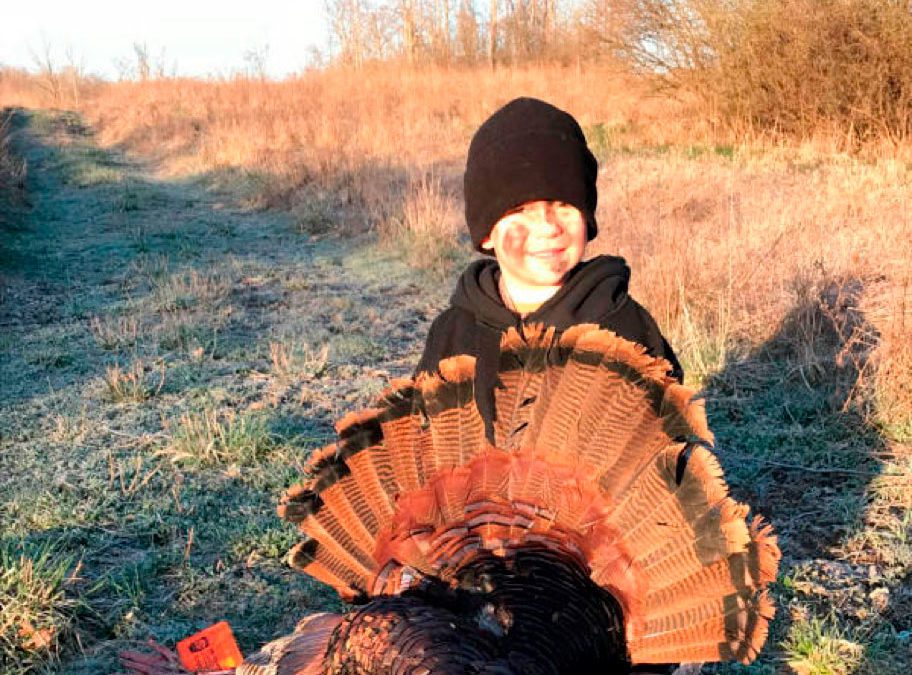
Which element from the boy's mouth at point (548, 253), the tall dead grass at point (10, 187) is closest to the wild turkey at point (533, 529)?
the boy's mouth at point (548, 253)

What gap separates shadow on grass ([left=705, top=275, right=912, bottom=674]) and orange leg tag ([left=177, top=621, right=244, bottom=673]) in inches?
53.6

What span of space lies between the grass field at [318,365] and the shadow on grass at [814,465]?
0.01m

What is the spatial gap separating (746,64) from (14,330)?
10.2 m

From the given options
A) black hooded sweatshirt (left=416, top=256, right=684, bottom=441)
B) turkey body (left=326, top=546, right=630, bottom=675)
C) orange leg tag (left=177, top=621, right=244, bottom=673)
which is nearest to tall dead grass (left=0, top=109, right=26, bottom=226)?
orange leg tag (left=177, top=621, right=244, bottom=673)

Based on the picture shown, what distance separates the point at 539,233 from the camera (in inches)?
79.4

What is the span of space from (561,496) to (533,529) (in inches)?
3.3

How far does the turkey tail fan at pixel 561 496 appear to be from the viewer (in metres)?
1.32

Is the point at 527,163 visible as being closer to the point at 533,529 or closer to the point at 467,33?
the point at 533,529

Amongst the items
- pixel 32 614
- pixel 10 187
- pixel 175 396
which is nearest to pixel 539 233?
pixel 32 614

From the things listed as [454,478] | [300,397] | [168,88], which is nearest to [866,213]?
[300,397]

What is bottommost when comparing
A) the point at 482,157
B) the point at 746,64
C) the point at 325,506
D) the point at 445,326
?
the point at 325,506

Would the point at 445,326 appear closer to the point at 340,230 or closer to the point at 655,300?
the point at 655,300

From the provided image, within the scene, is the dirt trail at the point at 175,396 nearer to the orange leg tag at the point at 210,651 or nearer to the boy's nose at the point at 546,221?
the orange leg tag at the point at 210,651

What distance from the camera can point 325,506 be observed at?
5.13 ft
